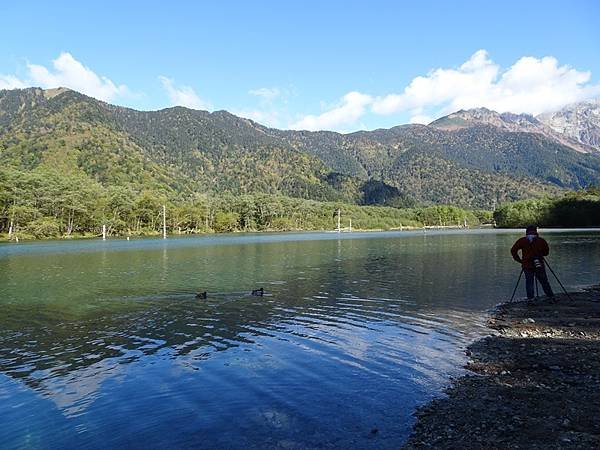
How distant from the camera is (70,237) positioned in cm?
13275

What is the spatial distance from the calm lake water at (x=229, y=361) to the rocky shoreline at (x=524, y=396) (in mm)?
763

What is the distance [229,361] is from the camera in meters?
15.8

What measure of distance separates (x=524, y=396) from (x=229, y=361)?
29.0 feet

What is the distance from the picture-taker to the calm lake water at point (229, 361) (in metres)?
10.5

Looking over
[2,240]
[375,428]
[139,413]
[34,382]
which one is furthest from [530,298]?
[2,240]

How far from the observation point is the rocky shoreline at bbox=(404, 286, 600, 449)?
9.18 meters

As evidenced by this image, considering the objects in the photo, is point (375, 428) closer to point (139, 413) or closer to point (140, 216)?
point (139, 413)

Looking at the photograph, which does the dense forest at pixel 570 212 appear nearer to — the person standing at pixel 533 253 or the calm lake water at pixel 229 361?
the calm lake water at pixel 229 361

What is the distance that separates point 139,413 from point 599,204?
7869 inches

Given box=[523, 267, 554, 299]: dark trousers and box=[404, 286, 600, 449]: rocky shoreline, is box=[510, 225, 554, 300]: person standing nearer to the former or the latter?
box=[523, 267, 554, 299]: dark trousers

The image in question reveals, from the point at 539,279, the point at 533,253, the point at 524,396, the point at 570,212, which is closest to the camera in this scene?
the point at 524,396

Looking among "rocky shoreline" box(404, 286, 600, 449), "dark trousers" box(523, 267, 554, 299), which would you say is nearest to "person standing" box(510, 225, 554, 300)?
"dark trousers" box(523, 267, 554, 299)

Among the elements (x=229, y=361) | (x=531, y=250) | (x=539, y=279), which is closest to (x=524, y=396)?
(x=229, y=361)

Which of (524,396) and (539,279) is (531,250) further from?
(524,396)
